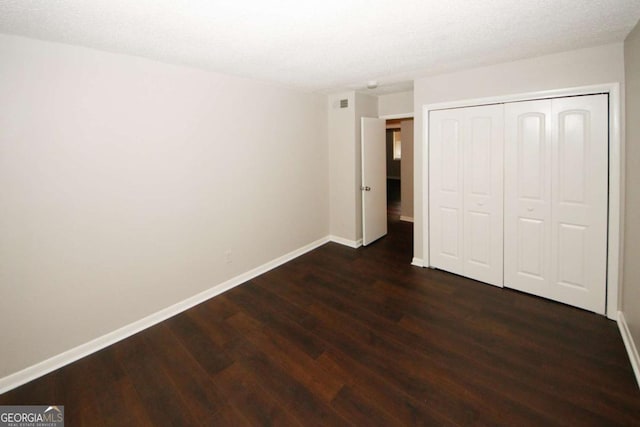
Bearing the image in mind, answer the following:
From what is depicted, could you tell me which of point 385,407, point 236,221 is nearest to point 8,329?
point 236,221

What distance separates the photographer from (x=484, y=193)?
10.5 feet

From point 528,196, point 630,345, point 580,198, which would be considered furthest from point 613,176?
point 630,345

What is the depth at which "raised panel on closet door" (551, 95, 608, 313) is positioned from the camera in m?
2.51

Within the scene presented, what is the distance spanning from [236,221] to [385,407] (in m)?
2.40

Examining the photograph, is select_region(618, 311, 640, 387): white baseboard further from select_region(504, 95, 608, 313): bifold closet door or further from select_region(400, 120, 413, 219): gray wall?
select_region(400, 120, 413, 219): gray wall

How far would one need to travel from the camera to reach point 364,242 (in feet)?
15.1

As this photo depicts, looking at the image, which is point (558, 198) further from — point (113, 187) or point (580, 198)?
point (113, 187)

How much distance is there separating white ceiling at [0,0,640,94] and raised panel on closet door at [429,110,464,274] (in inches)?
27.9

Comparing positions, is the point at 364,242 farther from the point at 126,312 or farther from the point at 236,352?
the point at 126,312

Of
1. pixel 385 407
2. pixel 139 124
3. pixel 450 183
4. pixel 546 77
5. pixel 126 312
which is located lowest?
pixel 385 407

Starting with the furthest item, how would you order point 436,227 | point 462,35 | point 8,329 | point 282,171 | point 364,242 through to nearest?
point 364,242
point 282,171
point 436,227
point 462,35
point 8,329

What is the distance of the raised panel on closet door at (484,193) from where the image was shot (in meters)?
3.05

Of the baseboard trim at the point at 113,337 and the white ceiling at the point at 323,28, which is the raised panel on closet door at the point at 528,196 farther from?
the baseboard trim at the point at 113,337

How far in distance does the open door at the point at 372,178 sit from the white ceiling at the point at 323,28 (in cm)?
164
